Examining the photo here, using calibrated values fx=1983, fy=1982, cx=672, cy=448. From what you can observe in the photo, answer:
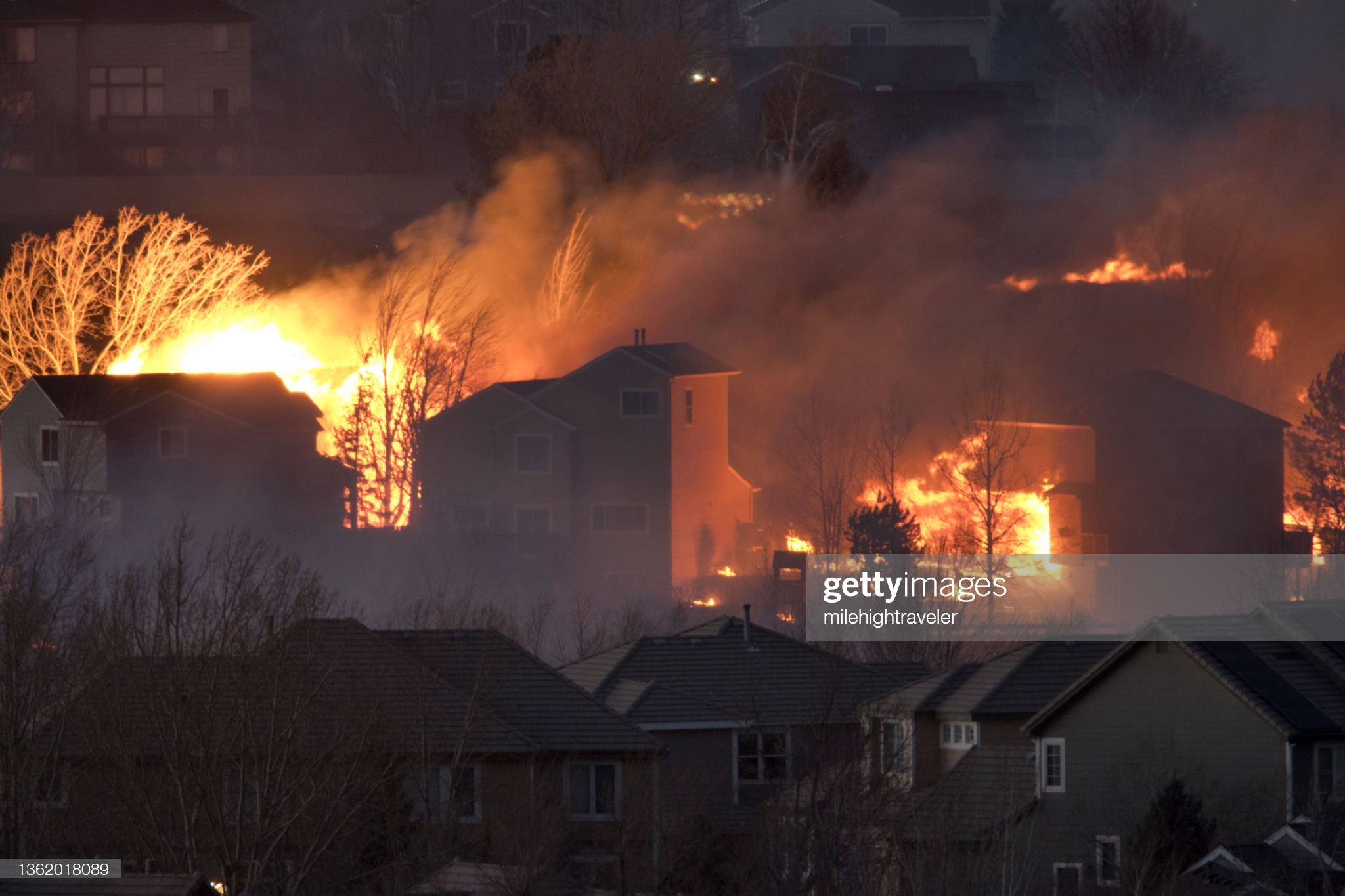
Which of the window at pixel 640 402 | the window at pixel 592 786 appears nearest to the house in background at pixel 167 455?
the window at pixel 640 402

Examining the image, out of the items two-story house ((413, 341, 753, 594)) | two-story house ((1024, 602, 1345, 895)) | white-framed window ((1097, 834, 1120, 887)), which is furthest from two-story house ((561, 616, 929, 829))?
two-story house ((413, 341, 753, 594))

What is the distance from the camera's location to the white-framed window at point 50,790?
25.1 m

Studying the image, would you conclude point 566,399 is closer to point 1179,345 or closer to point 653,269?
point 653,269

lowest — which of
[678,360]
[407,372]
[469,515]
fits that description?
[469,515]

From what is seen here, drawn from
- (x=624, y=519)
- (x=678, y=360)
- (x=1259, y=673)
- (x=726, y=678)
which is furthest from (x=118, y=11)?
(x=1259, y=673)

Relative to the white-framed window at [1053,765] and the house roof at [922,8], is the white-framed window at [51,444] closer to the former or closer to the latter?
the white-framed window at [1053,765]

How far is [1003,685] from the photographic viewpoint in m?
30.7

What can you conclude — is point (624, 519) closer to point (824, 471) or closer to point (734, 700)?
point (824, 471)

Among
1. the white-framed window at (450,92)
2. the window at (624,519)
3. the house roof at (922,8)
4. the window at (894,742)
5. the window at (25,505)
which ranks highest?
the house roof at (922,8)

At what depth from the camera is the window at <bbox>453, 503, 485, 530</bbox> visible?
196 ft

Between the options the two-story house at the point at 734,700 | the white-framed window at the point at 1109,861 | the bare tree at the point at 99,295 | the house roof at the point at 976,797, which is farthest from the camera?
the bare tree at the point at 99,295

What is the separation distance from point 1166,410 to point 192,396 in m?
28.8

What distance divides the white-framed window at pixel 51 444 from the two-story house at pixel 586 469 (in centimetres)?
1090

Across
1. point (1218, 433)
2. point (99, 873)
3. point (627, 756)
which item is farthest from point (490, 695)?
point (1218, 433)
